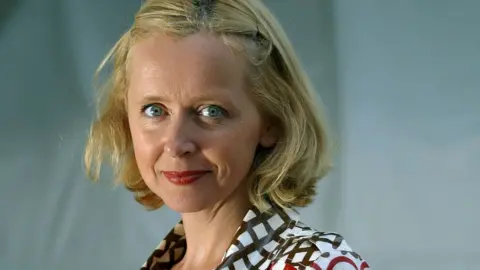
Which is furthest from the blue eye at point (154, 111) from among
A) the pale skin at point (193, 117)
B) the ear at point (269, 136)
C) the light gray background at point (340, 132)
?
the light gray background at point (340, 132)

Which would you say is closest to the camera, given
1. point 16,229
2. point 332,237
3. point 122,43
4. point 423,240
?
point 332,237

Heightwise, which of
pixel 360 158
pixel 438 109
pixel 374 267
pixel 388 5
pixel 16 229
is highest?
pixel 388 5

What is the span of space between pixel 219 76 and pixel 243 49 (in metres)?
0.05

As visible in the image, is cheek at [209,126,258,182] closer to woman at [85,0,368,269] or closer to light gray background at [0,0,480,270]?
woman at [85,0,368,269]

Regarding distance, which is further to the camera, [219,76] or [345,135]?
[345,135]

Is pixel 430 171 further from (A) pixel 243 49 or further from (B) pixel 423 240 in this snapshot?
(A) pixel 243 49

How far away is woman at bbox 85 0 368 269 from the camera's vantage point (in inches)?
41.4

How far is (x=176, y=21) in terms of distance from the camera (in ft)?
3.56

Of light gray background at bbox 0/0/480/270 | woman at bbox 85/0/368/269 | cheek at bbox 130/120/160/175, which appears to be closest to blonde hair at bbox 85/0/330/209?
woman at bbox 85/0/368/269

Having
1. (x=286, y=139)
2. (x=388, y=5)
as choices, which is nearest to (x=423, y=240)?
(x=388, y=5)

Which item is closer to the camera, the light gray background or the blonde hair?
the blonde hair

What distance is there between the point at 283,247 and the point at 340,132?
0.85m

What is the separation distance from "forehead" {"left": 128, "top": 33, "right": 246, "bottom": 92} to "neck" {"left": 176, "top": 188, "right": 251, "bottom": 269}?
0.17 metres

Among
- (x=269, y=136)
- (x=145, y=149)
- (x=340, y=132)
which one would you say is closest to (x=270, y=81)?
(x=269, y=136)
